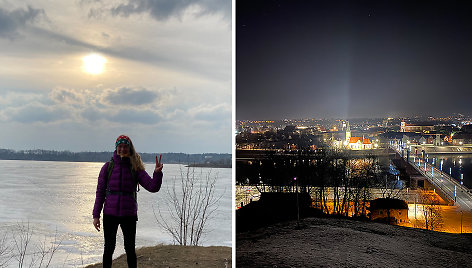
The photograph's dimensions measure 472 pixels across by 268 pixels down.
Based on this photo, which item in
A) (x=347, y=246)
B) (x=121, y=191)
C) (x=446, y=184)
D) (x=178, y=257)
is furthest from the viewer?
(x=178, y=257)

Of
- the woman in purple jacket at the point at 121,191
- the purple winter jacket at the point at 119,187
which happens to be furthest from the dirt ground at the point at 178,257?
the purple winter jacket at the point at 119,187

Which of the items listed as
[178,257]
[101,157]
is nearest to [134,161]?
[178,257]

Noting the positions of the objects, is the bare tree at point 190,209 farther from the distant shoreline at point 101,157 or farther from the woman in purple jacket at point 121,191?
the woman in purple jacket at point 121,191

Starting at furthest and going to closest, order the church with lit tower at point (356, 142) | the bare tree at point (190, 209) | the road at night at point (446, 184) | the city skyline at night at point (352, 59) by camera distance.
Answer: the bare tree at point (190, 209)
the church with lit tower at point (356, 142)
the city skyline at night at point (352, 59)
the road at night at point (446, 184)

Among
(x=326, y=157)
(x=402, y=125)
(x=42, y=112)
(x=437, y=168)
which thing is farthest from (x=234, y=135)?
(x=42, y=112)

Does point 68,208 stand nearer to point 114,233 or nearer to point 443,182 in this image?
point 114,233

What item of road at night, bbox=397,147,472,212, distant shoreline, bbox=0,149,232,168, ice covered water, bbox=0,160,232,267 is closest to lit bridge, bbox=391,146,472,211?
road at night, bbox=397,147,472,212

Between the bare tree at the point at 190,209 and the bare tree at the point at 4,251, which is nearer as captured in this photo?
the bare tree at the point at 4,251
